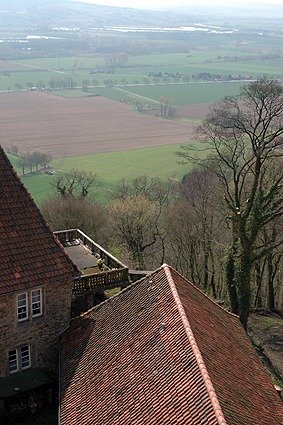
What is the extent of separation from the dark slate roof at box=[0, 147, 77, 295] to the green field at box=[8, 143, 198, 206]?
2052 inches

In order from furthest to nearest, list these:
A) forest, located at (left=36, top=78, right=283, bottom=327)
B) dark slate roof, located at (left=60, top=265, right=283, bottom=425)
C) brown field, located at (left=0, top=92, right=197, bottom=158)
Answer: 1. brown field, located at (left=0, top=92, right=197, bottom=158)
2. forest, located at (left=36, top=78, right=283, bottom=327)
3. dark slate roof, located at (left=60, top=265, right=283, bottom=425)

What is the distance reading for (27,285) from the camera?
15.7m

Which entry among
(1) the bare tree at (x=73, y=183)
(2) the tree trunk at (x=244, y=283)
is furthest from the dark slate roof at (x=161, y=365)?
(1) the bare tree at (x=73, y=183)

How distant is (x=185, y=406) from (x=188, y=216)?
28.0m

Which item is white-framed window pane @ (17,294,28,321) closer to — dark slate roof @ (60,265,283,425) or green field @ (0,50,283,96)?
dark slate roof @ (60,265,283,425)

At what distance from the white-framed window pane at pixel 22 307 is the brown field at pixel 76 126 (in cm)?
7498

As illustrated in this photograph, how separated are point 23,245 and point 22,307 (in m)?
2.49

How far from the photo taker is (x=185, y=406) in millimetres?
11164

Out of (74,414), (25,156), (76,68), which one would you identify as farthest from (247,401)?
(76,68)

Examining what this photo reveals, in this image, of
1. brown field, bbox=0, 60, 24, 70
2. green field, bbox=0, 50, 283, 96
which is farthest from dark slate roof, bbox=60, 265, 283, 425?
brown field, bbox=0, 60, 24, 70

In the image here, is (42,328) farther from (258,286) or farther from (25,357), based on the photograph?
(258,286)

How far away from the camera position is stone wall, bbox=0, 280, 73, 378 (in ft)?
52.9

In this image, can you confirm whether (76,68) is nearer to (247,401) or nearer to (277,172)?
(277,172)

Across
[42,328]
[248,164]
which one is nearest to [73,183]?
[248,164]
